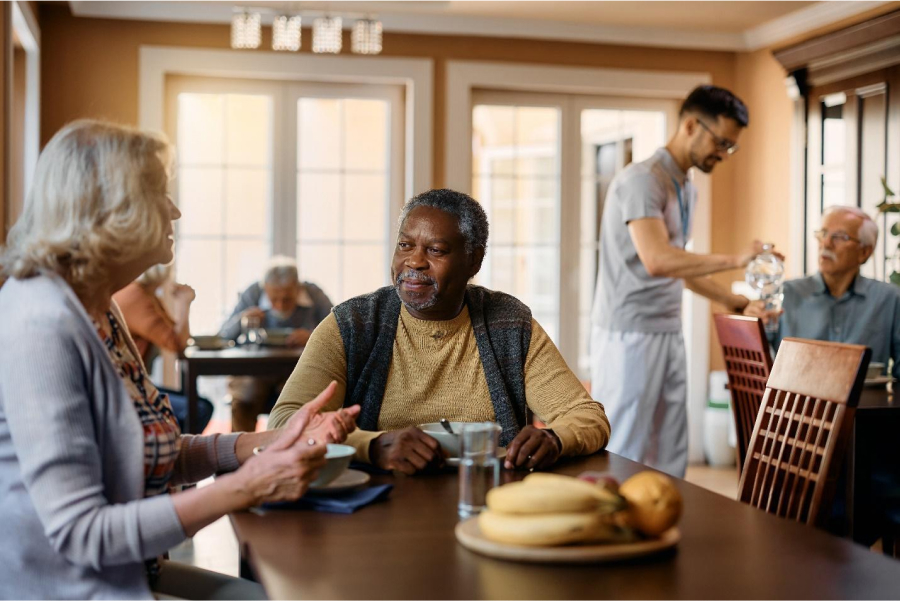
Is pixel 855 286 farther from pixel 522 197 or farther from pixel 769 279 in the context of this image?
pixel 522 197

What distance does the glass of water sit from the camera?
4.53ft

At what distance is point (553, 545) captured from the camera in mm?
1199

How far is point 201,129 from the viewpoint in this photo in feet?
17.9

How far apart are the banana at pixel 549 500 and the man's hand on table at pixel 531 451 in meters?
0.49

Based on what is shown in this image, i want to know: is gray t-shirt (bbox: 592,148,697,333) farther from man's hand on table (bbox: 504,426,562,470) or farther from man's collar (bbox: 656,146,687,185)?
man's hand on table (bbox: 504,426,562,470)

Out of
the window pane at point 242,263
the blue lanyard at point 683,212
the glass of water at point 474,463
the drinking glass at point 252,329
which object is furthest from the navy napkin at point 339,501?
the window pane at point 242,263

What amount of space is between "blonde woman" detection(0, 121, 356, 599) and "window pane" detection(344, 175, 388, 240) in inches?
166

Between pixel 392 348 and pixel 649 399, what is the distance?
154cm

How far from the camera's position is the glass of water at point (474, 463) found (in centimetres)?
138

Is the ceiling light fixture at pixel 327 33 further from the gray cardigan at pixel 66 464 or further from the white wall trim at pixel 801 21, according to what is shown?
the gray cardigan at pixel 66 464

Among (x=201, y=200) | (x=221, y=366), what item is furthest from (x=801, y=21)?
(x=221, y=366)

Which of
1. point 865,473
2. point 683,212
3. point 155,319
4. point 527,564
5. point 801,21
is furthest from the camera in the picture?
point 801,21

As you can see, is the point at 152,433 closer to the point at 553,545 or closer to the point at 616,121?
the point at 553,545

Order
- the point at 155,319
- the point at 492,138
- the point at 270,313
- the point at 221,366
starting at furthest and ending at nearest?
1. the point at 492,138
2. the point at 270,313
3. the point at 221,366
4. the point at 155,319
